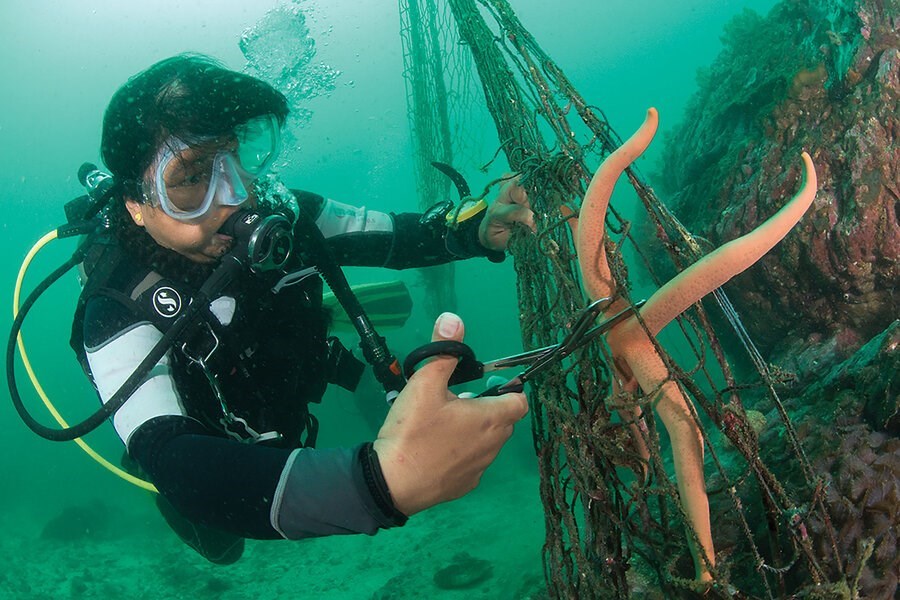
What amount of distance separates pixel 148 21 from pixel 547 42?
196 ft

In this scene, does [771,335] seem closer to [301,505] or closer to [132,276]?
[301,505]

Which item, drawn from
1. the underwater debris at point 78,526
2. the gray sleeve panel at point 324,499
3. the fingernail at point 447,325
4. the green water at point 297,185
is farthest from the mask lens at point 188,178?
the underwater debris at point 78,526

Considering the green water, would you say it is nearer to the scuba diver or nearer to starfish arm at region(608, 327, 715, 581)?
the scuba diver

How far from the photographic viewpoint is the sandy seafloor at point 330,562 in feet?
23.7

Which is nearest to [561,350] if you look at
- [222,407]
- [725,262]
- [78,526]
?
[725,262]

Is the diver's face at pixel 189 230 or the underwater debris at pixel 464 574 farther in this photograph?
the underwater debris at pixel 464 574

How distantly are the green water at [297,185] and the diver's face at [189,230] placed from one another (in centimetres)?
503

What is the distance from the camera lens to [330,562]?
9.38 metres

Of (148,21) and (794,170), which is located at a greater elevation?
(148,21)

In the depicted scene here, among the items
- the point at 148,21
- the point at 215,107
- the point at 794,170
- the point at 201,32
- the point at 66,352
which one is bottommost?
the point at 794,170

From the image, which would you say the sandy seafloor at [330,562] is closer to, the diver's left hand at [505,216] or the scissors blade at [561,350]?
the diver's left hand at [505,216]

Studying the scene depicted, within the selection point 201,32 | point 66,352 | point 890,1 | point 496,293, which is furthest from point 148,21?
point 890,1

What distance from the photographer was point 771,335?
477 cm

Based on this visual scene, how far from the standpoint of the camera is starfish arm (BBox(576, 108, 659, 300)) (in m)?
1.16
